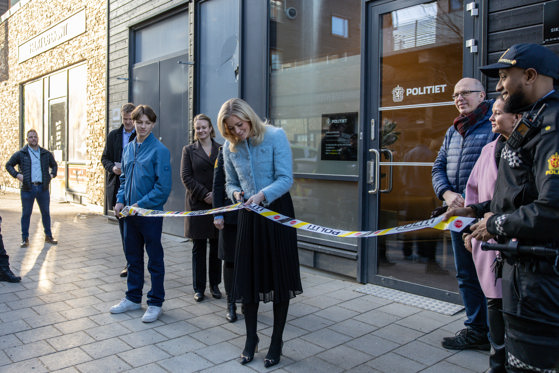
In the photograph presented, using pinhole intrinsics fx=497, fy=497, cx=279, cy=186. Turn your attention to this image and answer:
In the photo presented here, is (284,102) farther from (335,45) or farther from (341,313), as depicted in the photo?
(341,313)

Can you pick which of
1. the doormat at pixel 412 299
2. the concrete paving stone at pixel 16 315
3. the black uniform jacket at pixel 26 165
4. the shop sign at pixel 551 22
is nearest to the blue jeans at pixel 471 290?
the doormat at pixel 412 299

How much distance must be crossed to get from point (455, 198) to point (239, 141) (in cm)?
161

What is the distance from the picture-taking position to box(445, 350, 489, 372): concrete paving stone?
337cm

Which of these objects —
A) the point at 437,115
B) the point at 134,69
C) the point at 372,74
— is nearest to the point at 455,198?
the point at 437,115

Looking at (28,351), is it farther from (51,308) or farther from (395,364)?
(395,364)

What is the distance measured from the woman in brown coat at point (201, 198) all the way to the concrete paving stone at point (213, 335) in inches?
33.6

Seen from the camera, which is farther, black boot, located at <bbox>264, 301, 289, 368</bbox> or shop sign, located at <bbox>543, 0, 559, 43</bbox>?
shop sign, located at <bbox>543, 0, 559, 43</bbox>

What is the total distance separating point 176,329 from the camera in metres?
4.11

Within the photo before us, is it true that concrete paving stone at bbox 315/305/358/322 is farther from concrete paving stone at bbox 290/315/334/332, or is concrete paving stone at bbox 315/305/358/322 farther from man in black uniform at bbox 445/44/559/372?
→ man in black uniform at bbox 445/44/559/372

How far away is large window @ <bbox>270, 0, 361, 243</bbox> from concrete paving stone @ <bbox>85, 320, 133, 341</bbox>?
2664 mm

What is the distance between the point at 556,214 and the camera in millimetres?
1921

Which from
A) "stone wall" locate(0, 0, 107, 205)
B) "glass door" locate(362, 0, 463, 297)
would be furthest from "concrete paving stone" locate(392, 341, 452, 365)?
"stone wall" locate(0, 0, 107, 205)

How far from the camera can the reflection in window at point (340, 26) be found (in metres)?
5.74

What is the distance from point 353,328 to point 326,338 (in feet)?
1.10
